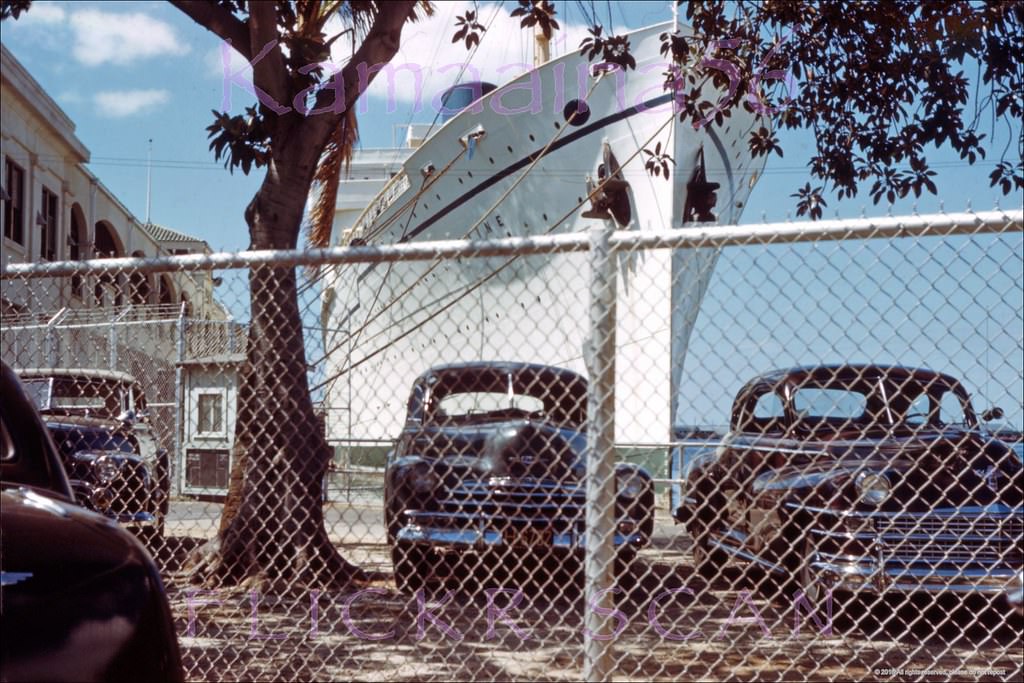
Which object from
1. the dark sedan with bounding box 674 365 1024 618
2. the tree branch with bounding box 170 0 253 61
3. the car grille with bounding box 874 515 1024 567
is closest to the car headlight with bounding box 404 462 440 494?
the dark sedan with bounding box 674 365 1024 618

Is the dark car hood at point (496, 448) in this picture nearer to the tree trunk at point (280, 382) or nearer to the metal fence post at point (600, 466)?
the tree trunk at point (280, 382)

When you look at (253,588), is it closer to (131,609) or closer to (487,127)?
(131,609)

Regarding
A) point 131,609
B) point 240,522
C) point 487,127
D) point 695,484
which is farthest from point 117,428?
point 487,127

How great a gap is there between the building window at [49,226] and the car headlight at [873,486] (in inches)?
822

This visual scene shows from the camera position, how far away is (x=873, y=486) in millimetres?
5367

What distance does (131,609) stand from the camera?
1323mm

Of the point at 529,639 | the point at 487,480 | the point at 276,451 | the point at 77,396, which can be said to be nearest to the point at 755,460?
the point at 487,480

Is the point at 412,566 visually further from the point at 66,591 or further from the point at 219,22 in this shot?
the point at 66,591

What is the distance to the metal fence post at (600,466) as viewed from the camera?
309 centimetres

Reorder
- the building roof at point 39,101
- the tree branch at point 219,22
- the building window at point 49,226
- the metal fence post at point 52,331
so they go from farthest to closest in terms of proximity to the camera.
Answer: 1. the building window at point 49,226
2. the building roof at point 39,101
3. the tree branch at point 219,22
4. the metal fence post at point 52,331

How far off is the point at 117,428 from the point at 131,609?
7.15m

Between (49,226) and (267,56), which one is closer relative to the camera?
(267,56)

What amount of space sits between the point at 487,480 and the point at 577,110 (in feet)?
32.4

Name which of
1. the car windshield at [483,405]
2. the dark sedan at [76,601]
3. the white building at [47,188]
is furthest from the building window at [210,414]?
the dark sedan at [76,601]
